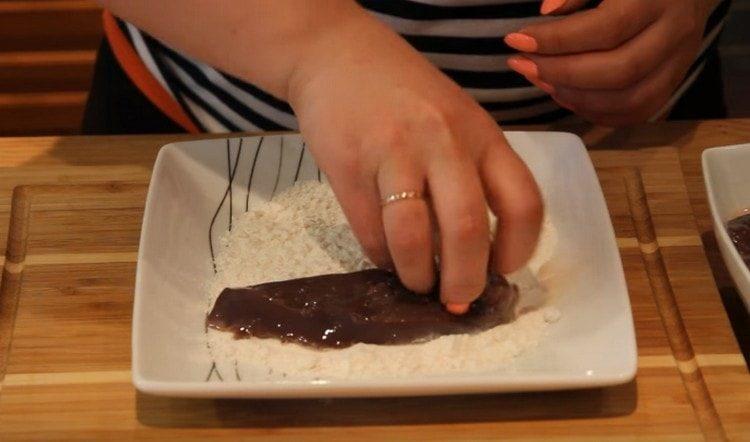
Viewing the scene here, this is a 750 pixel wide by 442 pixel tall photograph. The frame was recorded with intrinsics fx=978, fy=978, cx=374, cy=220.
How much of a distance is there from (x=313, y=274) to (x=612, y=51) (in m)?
0.30

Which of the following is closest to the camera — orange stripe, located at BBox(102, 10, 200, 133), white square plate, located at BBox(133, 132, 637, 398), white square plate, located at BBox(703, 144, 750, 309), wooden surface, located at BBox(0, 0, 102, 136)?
white square plate, located at BBox(133, 132, 637, 398)

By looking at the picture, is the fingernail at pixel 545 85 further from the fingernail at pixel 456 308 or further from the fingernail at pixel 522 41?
the fingernail at pixel 456 308

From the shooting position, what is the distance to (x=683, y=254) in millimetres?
758

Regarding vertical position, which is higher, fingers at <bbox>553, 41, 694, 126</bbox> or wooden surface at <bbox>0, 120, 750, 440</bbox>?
fingers at <bbox>553, 41, 694, 126</bbox>

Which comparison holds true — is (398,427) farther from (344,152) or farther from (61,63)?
(61,63)

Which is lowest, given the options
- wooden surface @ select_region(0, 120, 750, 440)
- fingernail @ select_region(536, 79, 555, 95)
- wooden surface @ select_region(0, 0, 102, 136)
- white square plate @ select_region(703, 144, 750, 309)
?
wooden surface @ select_region(0, 0, 102, 136)

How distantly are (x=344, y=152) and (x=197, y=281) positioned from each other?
0.18 metres

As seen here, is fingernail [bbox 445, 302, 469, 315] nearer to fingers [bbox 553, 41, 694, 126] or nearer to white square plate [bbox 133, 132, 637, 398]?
white square plate [bbox 133, 132, 637, 398]

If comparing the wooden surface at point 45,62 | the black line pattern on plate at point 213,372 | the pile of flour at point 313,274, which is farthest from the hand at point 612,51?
the wooden surface at point 45,62

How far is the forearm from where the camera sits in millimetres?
656

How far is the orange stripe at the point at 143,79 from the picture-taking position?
945 mm

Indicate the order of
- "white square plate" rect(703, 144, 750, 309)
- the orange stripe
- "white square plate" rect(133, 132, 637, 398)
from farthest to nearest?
the orange stripe → "white square plate" rect(703, 144, 750, 309) → "white square plate" rect(133, 132, 637, 398)

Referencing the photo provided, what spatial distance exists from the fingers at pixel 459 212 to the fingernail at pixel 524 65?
0.56 feet

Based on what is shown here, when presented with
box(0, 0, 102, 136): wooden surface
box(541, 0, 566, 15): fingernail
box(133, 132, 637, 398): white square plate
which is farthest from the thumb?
box(0, 0, 102, 136): wooden surface
